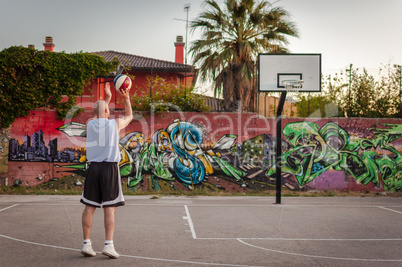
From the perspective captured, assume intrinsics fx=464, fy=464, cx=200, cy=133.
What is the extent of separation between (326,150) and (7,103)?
10.5 m

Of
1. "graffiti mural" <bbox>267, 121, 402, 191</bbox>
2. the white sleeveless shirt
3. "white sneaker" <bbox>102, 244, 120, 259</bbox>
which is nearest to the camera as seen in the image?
"white sneaker" <bbox>102, 244, 120, 259</bbox>

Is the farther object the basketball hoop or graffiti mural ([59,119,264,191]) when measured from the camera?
graffiti mural ([59,119,264,191])

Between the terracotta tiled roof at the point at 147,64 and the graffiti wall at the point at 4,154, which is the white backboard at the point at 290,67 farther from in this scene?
the terracotta tiled roof at the point at 147,64

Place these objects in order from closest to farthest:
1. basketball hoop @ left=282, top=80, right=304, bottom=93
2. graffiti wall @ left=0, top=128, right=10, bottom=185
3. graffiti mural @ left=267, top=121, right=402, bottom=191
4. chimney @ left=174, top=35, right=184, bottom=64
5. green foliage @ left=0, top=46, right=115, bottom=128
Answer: basketball hoop @ left=282, top=80, right=304, bottom=93 → green foliage @ left=0, top=46, right=115, bottom=128 → graffiti wall @ left=0, top=128, right=10, bottom=185 → graffiti mural @ left=267, top=121, right=402, bottom=191 → chimney @ left=174, top=35, right=184, bottom=64

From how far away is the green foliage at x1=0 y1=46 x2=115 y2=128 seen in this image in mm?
14688

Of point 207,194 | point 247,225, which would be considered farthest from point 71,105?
point 247,225

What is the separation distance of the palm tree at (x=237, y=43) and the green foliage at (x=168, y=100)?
6.85 feet

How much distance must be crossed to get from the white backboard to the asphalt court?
331cm

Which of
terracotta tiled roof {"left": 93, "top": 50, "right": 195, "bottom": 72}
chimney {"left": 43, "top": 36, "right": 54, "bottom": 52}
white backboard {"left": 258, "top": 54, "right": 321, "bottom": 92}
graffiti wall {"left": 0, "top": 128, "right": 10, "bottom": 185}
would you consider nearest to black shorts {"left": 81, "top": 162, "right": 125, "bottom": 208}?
white backboard {"left": 258, "top": 54, "right": 321, "bottom": 92}

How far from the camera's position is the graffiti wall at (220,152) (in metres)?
15.0

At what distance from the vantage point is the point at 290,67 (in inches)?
519

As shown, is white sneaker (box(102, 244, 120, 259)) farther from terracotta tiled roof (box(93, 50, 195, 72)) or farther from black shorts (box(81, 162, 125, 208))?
terracotta tiled roof (box(93, 50, 195, 72))

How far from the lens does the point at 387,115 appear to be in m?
16.4

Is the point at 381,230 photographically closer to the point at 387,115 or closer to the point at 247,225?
the point at 247,225
